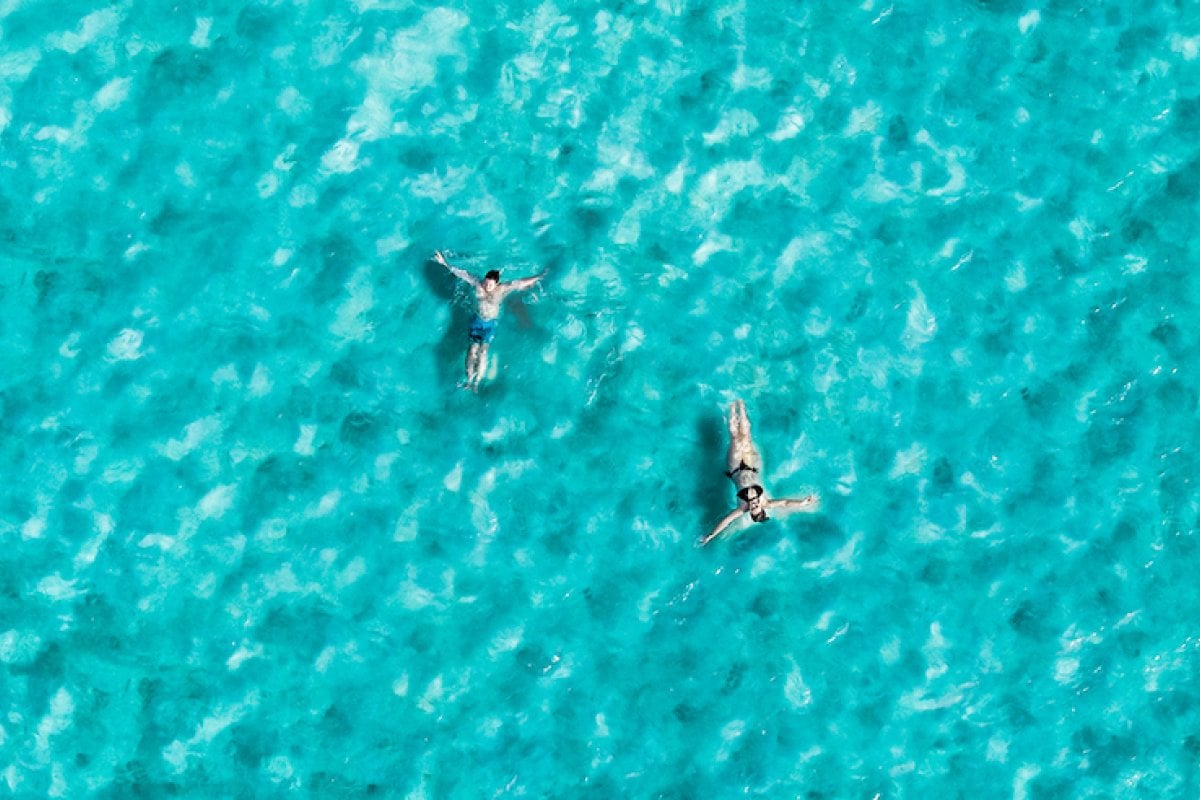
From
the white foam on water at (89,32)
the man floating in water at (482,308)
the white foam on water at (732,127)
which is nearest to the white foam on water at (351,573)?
the man floating in water at (482,308)

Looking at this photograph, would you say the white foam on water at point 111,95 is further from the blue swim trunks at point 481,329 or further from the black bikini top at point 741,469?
the black bikini top at point 741,469

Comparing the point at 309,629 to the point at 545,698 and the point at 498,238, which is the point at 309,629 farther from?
the point at 498,238

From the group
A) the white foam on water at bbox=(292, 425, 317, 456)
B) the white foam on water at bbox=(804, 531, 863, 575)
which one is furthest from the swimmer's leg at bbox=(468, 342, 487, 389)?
the white foam on water at bbox=(804, 531, 863, 575)

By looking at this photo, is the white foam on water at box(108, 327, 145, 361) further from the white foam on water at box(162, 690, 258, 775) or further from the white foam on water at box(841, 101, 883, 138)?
the white foam on water at box(841, 101, 883, 138)

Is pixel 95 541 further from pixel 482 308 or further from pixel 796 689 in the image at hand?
pixel 796 689

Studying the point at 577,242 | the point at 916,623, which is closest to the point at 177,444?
the point at 577,242

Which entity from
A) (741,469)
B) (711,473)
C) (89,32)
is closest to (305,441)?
(711,473)

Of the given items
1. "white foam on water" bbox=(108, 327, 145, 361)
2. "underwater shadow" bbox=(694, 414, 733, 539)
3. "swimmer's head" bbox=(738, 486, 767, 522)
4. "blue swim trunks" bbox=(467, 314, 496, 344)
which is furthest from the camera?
"underwater shadow" bbox=(694, 414, 733, 539)
